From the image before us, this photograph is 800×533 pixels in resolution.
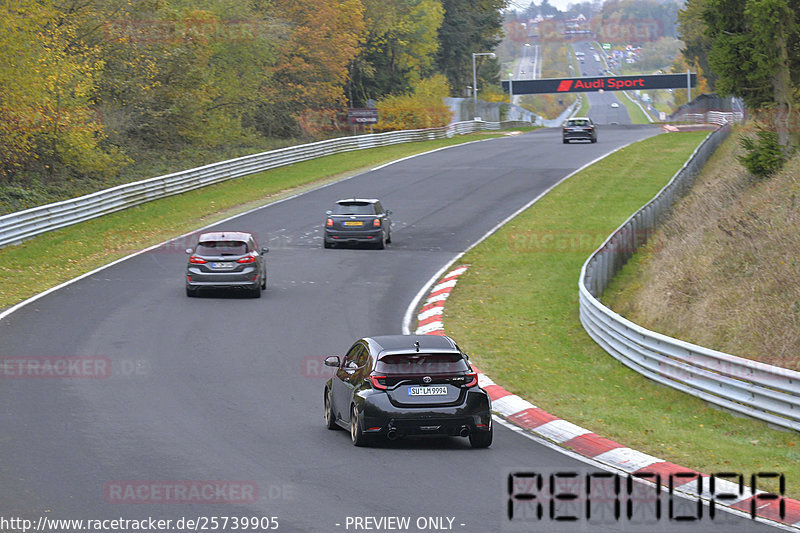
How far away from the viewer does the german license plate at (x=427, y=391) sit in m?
12.1

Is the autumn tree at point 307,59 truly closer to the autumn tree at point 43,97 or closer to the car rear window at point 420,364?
the autumn tree at point 43,97

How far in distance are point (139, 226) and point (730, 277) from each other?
21861 mm

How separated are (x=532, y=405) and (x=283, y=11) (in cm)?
5677

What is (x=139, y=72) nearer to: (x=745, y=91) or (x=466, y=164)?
(x=466, y=164)

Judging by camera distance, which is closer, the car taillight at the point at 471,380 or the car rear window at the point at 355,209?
the car taillight at the point at 471,380

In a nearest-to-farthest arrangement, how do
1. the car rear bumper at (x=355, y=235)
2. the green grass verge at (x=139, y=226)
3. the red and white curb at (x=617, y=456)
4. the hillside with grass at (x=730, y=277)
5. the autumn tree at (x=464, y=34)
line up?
the red and white curb at (x=617, y=456) → the hillside with grass at (x=730, y=277) → the green grass verge at (x=139, y=226) → the car rear bumper at (x=355, y=235) → the autumn tree at (x=464, y=34)

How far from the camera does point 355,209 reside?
3225 cm

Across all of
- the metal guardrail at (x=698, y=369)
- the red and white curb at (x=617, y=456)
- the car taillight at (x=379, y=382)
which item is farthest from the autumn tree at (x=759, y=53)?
the car taillight at (x=379, y=382)

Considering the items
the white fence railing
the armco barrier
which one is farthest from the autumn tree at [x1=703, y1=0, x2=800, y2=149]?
the white fence railing

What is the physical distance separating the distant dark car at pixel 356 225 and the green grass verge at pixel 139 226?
573 centimetres

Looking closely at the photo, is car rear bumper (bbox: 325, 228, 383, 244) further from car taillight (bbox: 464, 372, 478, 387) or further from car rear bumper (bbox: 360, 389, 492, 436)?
car rear bumper (bbox: 360, 389, 492, 436)

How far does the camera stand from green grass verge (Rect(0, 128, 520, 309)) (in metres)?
27.6

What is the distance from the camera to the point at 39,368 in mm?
Result: 17125

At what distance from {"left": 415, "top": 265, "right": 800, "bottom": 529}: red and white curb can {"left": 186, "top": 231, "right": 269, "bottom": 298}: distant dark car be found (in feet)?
28.4
